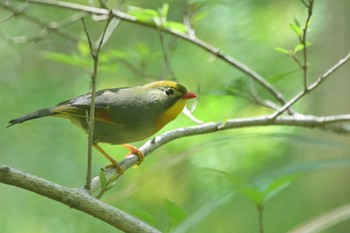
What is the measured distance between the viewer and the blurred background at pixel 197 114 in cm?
410

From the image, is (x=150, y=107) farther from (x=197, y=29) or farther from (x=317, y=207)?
(x=197, y=29)

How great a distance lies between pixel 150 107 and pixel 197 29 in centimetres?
237

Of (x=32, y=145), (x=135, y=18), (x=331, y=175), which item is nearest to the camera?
(x=135, y=18)

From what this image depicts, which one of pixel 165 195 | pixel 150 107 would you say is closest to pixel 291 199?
pixel 165 195

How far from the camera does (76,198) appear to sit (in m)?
1.84

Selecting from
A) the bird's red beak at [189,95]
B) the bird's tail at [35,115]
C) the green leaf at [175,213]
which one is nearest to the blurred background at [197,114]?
the bird's red beak at [189,95]

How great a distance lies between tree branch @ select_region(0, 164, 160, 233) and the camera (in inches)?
69.7

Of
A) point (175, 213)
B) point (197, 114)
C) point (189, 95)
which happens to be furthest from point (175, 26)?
point (175, 213)

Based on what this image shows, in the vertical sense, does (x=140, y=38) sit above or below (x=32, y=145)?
above

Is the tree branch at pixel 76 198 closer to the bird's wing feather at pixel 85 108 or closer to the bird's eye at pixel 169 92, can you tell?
the bird's wing feather at pixel 85 108

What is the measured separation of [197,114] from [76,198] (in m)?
2.36

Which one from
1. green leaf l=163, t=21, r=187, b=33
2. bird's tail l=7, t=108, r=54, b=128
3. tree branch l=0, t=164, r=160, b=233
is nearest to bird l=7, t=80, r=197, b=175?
bird's tail l=7, t=108, r=54, b=128

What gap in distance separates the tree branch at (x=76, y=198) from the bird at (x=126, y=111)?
3.63 feet

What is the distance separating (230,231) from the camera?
438 cm
